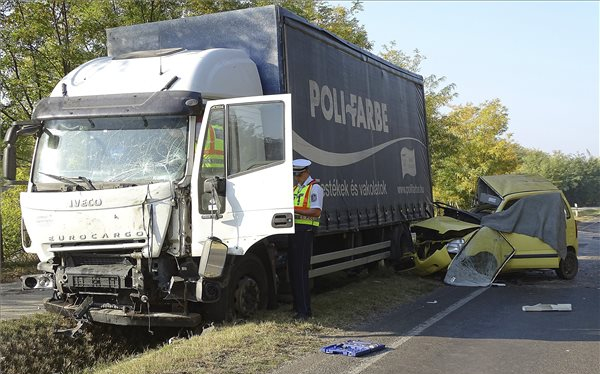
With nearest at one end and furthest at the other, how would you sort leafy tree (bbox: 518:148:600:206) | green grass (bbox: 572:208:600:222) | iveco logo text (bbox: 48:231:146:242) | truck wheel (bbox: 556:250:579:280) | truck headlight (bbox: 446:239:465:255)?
1. iveco logo text (bbox: 48:231:146:242)
2. truck headlight (bbox: 446:239:465:255)
3. truck wheel (bbox: 556:250:579:280)
4. green grass (bbox: 572:208:600:222)
5. leafy tree (bbox: 518:148:600:206)

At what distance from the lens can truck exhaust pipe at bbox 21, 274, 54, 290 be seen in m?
7.04

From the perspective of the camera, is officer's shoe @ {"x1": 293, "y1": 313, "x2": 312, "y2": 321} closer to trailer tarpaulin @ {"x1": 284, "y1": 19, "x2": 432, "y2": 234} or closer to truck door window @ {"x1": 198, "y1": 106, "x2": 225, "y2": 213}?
trailer tarpaulin @ {"x1": 284, "y1": 19, "x2": 432, "y2": 234}

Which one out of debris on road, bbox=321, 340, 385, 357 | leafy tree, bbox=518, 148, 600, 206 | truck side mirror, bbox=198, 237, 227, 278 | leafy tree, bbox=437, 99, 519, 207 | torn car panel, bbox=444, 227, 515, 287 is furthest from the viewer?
leafy tree, bbox=518, 148, 600, 206

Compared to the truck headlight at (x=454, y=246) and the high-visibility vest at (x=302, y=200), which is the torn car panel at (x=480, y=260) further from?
the high-visibility vest at (x=302, y=200)

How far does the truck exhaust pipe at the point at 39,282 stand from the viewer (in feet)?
23.1

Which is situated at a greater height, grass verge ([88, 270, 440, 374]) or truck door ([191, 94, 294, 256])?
truck door ([191, 94, 294, 256])

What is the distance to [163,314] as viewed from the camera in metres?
6.69

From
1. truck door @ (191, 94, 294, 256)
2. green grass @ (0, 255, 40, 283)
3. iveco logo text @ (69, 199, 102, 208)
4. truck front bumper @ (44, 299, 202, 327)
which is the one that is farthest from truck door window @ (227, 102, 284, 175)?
green grass @ (0, 255, 40, 283)

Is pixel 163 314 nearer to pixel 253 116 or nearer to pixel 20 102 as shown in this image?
pixel 253 116

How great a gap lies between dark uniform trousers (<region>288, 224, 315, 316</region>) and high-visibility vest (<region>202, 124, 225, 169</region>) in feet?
4.65

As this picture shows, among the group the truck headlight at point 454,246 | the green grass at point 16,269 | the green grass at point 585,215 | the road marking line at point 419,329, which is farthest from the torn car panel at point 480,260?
the green grass at point 585,215

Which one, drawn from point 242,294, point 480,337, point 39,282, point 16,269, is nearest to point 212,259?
point 242,294

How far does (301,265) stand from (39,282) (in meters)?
3.18

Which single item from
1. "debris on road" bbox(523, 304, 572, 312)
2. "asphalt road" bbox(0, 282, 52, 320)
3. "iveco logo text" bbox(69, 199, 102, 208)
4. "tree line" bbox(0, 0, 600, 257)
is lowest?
"debris on road" bbox(523, 304, 572, 312)
